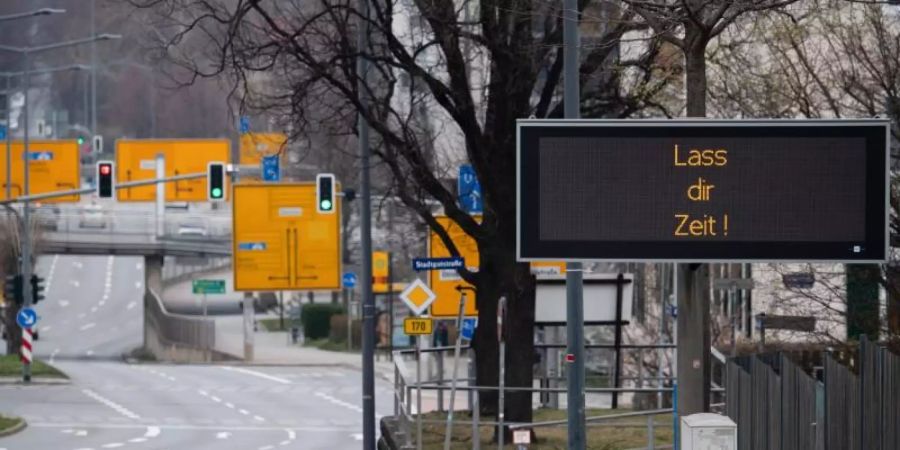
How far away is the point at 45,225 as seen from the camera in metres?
72.9

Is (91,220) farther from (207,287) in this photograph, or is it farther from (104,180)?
(104,180)

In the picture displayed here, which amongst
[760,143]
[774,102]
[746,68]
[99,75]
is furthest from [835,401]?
[99,75]

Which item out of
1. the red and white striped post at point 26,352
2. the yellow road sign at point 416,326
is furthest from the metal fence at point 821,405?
the red and white striped post at point 26,352

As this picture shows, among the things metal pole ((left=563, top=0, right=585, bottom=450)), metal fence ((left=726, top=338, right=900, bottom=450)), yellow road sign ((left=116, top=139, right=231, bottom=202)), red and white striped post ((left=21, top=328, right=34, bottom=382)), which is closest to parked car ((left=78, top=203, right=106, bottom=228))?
yellow road sign ((left=116, top=139, right=231, bottom=202))

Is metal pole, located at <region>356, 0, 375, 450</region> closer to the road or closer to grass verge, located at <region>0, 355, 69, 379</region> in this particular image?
the road

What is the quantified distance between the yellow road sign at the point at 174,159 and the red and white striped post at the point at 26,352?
2248 cm

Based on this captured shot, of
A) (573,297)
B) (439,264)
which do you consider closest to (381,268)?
(439,264)

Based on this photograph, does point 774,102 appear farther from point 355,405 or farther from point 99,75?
point 99,75

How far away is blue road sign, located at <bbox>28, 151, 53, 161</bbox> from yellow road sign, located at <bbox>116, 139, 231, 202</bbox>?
550 centimetres

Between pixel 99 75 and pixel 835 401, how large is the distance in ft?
332

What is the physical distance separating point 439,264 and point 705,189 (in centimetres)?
1027

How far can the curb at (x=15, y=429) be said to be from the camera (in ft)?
115

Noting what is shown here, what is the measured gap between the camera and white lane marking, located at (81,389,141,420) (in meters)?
40.8

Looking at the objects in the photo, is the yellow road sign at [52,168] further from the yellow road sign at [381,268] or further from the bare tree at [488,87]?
the bare tree at [488,87]
